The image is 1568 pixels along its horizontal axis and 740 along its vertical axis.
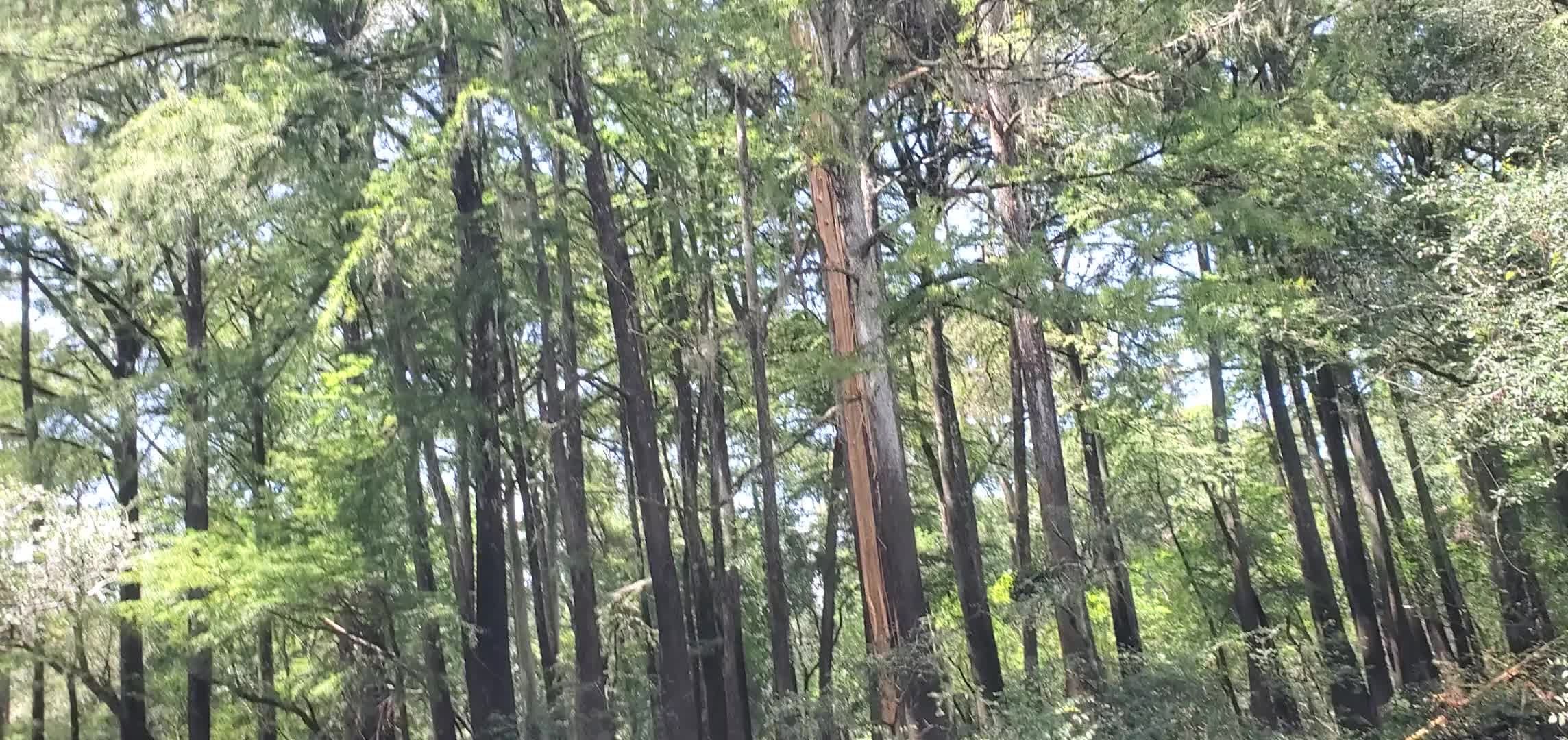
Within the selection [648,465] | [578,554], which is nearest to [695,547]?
[648,465]

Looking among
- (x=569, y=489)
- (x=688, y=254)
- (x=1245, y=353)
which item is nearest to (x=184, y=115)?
(x=569, y=489)

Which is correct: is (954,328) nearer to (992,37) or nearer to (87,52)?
(992,37)

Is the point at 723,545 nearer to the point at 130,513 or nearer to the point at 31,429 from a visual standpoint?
the point at 130,513

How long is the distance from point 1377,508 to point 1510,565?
1.90 m

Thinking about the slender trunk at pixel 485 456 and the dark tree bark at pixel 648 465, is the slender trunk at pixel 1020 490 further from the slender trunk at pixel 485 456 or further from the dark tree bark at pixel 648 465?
the slender trunk at pixel 485 456

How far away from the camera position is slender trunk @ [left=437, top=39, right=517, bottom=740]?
12.9 metres

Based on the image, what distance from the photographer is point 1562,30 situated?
9758mm

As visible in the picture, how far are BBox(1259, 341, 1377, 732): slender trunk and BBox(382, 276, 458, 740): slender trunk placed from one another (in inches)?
432

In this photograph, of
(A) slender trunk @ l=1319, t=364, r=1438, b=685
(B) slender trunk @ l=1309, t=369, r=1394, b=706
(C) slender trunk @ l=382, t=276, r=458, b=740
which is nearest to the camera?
(C) slender trunk @ l=382, t=276, r=458, b=740

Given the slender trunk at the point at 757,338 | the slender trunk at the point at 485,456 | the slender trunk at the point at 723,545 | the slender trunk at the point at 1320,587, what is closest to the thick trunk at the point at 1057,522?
the slender trunk at the point at 757,338

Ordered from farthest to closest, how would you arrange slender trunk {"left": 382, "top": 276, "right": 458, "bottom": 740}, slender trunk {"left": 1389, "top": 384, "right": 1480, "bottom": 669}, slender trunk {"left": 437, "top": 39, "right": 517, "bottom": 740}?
slender trunk {"left": 1389, "top": 384, "right": 1480, "bottom": 669}, slender trunk {"left": 437, "top": 39, "right": 517, "bottom": 740}, slender trunk {"left": 382, "top": 276, "right": 458, "bottom": 740}

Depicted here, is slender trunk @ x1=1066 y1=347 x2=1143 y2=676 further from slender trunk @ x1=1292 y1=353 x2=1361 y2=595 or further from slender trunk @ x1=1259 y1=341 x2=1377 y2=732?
slender trunk @ x1=1292 y1=353 x2=1361 y2=595

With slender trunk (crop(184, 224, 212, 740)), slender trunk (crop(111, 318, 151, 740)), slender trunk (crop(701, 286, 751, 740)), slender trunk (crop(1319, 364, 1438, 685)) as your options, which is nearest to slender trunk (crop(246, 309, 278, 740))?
slender trunk (crop(184, 224, 212, 740))

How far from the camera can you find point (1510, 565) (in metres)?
14.0
